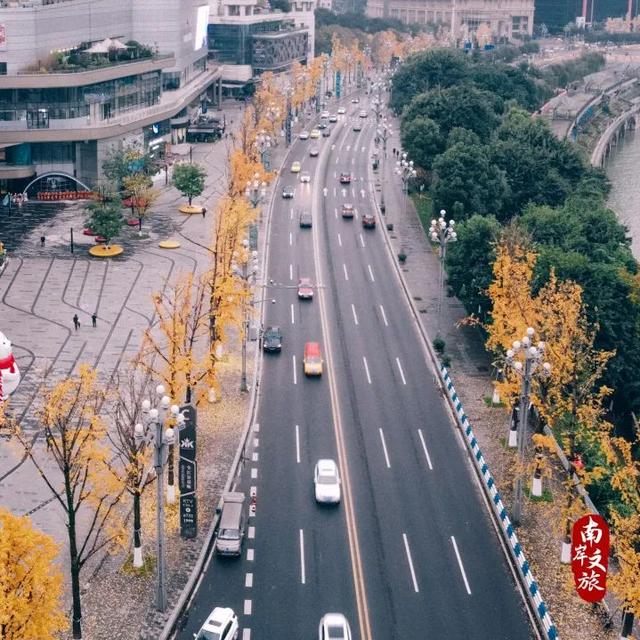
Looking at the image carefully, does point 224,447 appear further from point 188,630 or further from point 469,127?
point 469,127

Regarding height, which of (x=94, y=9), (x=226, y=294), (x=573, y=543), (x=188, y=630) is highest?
(x=94, y=9)

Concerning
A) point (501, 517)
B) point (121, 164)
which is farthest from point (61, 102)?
point (501, 517)

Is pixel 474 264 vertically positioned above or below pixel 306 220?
above

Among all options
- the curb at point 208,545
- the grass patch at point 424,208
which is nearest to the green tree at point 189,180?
the grass patch at point 424,208

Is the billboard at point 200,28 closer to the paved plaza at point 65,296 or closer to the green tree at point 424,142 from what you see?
the paved plaza at point 65,296

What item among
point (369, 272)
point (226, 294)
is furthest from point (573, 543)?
point (369, 272)

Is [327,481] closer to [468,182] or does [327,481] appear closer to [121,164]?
[468,182]

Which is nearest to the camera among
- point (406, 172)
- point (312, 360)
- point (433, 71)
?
point (312, 360)
